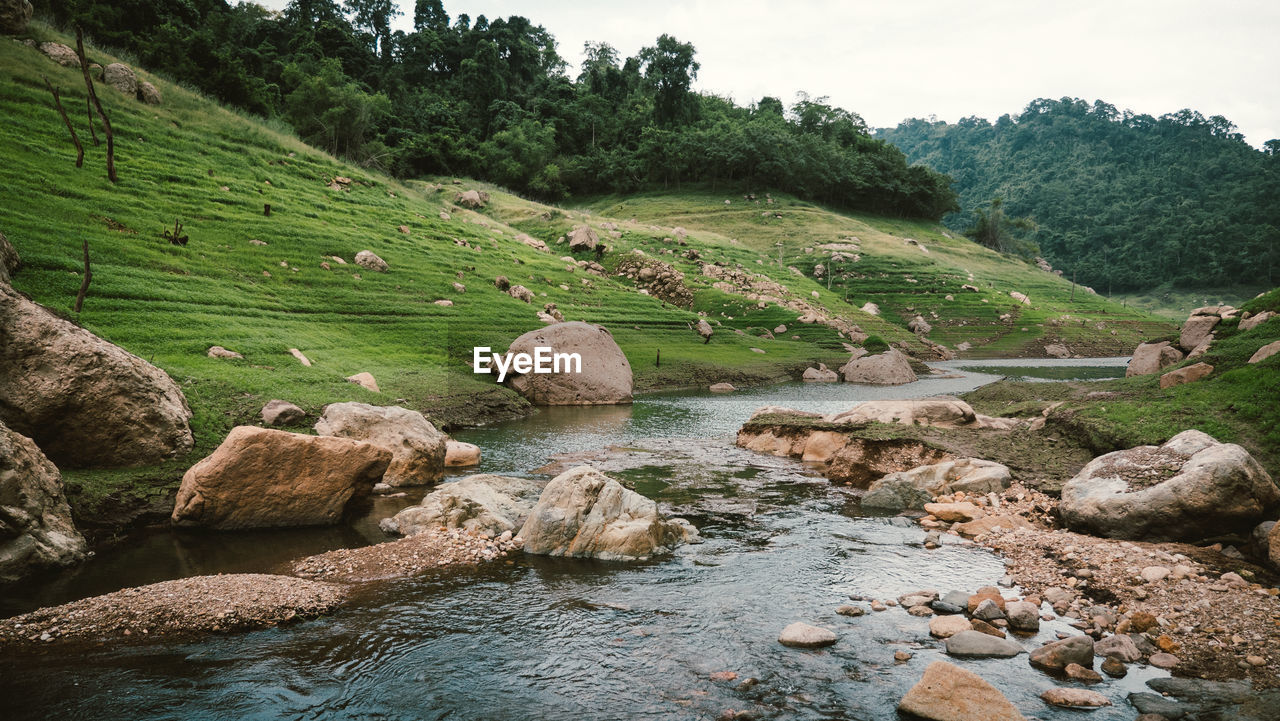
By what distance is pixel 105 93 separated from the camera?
156 ft

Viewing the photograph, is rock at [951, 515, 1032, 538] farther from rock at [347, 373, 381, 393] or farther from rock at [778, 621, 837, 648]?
rock at [347, 373, 381, 393]

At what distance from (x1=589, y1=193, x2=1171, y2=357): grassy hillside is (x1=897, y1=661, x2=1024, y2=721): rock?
3142 inches

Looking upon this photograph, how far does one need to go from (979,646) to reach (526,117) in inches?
5451

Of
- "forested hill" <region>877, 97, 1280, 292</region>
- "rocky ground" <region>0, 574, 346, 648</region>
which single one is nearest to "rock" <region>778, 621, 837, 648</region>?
"rocky ground" <region>0, 574, 346, 648</region>

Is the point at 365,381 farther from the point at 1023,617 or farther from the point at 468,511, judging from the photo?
the point at 1023,617

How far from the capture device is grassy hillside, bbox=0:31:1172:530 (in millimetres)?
23734

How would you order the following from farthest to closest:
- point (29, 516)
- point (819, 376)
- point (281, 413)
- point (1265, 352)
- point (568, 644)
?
point (819, 376), point (281, 413), point (1265, 352), point (29, 516), point (568, 644)

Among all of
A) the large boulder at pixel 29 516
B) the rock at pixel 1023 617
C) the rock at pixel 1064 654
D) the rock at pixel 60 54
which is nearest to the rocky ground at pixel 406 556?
the large boulder at pixel 29 516

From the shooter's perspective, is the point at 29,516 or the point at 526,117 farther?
the point at 526,117

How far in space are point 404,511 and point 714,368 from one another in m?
37.7

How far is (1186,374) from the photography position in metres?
20.5

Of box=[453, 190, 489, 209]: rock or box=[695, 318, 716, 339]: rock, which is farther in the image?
box=[453, 190, 489, 209]: rock

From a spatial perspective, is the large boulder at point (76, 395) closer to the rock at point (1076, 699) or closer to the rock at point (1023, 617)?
the rock at point (1023, 617)

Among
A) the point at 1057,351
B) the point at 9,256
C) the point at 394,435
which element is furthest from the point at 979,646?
the point at 1057,351
